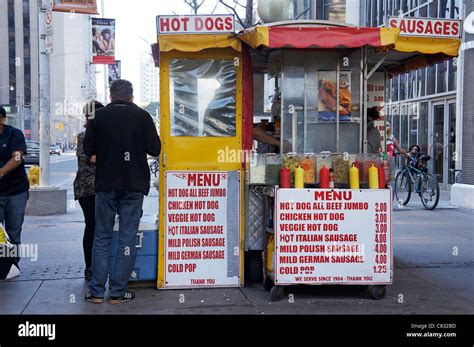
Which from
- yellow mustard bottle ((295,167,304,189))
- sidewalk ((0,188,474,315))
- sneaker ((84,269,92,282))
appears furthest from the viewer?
sneaker ((84,269,92,282))

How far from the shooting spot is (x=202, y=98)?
630 cm

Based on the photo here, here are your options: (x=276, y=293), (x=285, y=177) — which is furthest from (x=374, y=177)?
(x=276, y=293)

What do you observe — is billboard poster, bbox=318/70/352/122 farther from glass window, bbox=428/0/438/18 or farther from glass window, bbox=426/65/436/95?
glass window, bbox=426/65/436/95

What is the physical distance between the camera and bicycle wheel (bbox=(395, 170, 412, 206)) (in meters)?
13.8

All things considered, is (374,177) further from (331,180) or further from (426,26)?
(426,26)

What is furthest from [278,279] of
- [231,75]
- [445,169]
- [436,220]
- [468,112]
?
[445,169]

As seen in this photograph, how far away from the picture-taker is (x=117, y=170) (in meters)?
5.75

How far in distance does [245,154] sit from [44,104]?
794 cm

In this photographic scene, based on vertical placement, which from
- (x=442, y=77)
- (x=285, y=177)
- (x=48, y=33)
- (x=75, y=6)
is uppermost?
(x=75, y=6)

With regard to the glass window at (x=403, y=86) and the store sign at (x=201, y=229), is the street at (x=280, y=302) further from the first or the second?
the glass window at (x=403, y=86)

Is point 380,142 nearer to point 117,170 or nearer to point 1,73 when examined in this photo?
point 117,170

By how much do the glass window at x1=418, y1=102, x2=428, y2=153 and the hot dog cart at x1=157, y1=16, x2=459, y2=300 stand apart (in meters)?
13.2

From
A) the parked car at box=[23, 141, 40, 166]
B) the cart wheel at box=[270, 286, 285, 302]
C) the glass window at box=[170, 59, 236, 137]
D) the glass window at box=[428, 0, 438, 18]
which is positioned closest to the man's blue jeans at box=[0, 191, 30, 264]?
the glass window at box=[170, 59, 236, 137]
